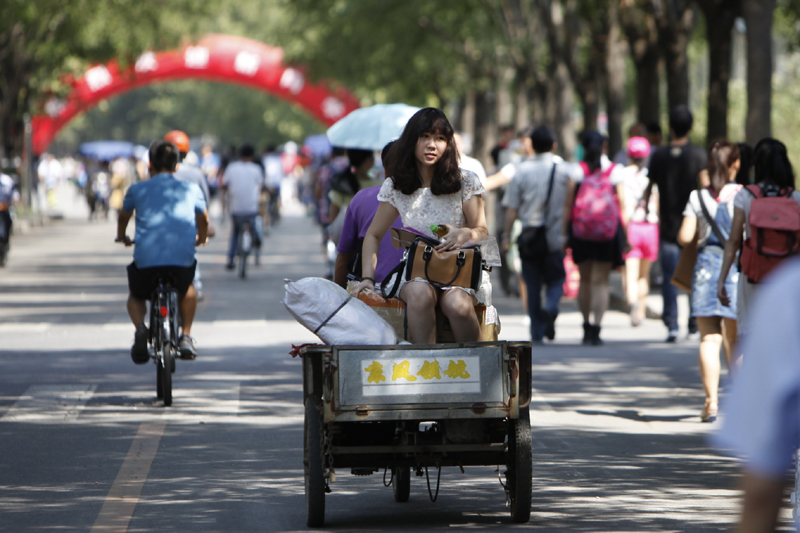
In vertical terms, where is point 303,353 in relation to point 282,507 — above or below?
above

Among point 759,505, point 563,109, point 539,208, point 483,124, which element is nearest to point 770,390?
point 759,505

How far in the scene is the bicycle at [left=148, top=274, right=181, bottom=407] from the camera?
8875 millimetres

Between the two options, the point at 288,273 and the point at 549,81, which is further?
the point at 549,81

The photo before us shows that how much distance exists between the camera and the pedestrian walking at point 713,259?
27.7 feet

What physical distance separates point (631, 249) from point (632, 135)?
2866 mm

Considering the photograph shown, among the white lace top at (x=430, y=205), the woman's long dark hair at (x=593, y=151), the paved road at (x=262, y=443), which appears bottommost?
the paved road at (x=262, y=443)

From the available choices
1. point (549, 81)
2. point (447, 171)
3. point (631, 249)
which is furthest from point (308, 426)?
point (549, 81)

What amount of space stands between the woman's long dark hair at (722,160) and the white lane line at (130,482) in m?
3.95

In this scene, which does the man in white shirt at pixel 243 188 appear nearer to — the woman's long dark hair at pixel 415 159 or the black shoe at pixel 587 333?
the black shoe at pixel 587 333

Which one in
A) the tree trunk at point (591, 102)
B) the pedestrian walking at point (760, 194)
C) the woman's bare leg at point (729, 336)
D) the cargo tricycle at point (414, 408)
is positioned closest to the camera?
the cargo tricycle at point (414, 408)

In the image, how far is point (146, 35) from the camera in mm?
36938

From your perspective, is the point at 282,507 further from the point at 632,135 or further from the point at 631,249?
the point at 632,135

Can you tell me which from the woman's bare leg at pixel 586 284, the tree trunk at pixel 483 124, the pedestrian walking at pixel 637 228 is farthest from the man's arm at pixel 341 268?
the tree trunk at pixel 483 124

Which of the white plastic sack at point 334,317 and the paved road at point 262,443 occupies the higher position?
the white plastic sack at point 334,317
